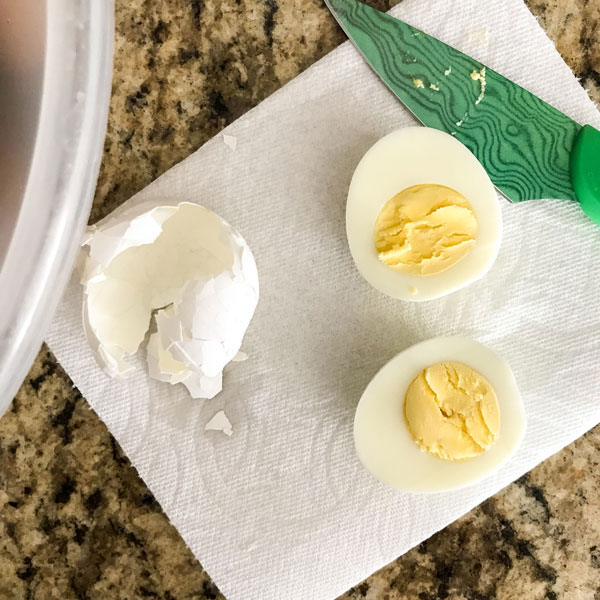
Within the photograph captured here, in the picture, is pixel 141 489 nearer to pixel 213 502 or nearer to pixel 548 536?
pixel 213 502

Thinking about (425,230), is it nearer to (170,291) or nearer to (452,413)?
(452,413)

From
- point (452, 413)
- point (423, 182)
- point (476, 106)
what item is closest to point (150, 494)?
point (452, 413)

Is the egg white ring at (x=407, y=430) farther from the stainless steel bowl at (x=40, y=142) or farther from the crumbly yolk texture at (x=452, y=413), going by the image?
the stainless steel bowl at (x=40, y=142)

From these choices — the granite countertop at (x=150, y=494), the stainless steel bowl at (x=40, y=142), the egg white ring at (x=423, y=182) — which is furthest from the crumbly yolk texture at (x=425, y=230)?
the stainless steel bowl at (x=40, y=142)

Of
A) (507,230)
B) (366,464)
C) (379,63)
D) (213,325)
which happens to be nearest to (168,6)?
(379,63)

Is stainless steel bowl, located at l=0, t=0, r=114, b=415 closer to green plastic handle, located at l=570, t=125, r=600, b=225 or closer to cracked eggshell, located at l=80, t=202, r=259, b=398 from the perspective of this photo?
cracked eggshell, located at l=80, t=202, r=259, b=398

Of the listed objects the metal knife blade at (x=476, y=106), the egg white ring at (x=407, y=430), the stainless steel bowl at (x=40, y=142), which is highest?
the stainless steel bowl at (x=40, y=142)
